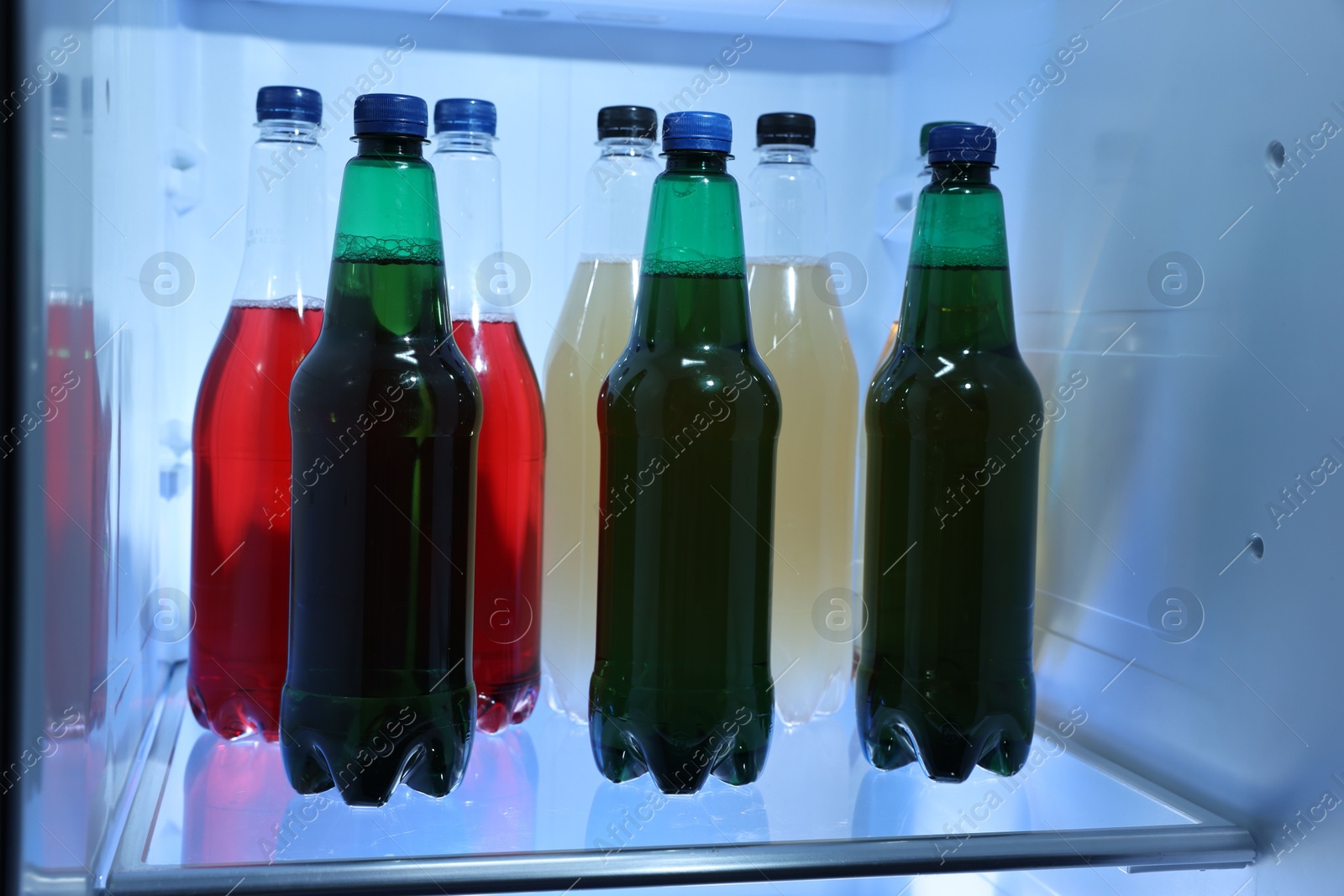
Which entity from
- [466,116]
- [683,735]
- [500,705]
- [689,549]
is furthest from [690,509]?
[466,116]

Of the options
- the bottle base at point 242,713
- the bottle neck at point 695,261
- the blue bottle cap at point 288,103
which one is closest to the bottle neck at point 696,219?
the bottle neck at point 695,261

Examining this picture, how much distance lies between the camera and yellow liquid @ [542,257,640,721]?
973mm

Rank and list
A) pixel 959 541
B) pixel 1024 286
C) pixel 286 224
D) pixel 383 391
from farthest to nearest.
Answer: pixel 1024 286 → pixel 286 224 → pixel 959 541 → pixel 383 391

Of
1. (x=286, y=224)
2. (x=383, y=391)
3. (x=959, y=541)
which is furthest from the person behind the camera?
(x=286, y=224)

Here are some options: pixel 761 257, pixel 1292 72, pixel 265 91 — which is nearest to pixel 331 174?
pixel 265 91

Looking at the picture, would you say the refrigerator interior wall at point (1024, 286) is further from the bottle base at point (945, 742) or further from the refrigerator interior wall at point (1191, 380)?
the bottle base at point (945, 742)

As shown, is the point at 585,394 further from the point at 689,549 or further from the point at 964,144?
the point at 964,144

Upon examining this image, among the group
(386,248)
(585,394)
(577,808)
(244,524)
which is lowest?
(577,808)

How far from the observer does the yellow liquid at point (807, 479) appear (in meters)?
0.96

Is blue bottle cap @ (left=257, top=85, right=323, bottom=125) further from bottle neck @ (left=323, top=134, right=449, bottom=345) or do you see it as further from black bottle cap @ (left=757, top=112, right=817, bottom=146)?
black bottle cap @ (left=757, top=112, right=817, bottom=146)

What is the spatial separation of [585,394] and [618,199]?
0.56 feet

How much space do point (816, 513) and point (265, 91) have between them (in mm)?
553

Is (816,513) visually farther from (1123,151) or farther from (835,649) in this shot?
(1123,151)

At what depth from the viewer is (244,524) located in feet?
3.00
